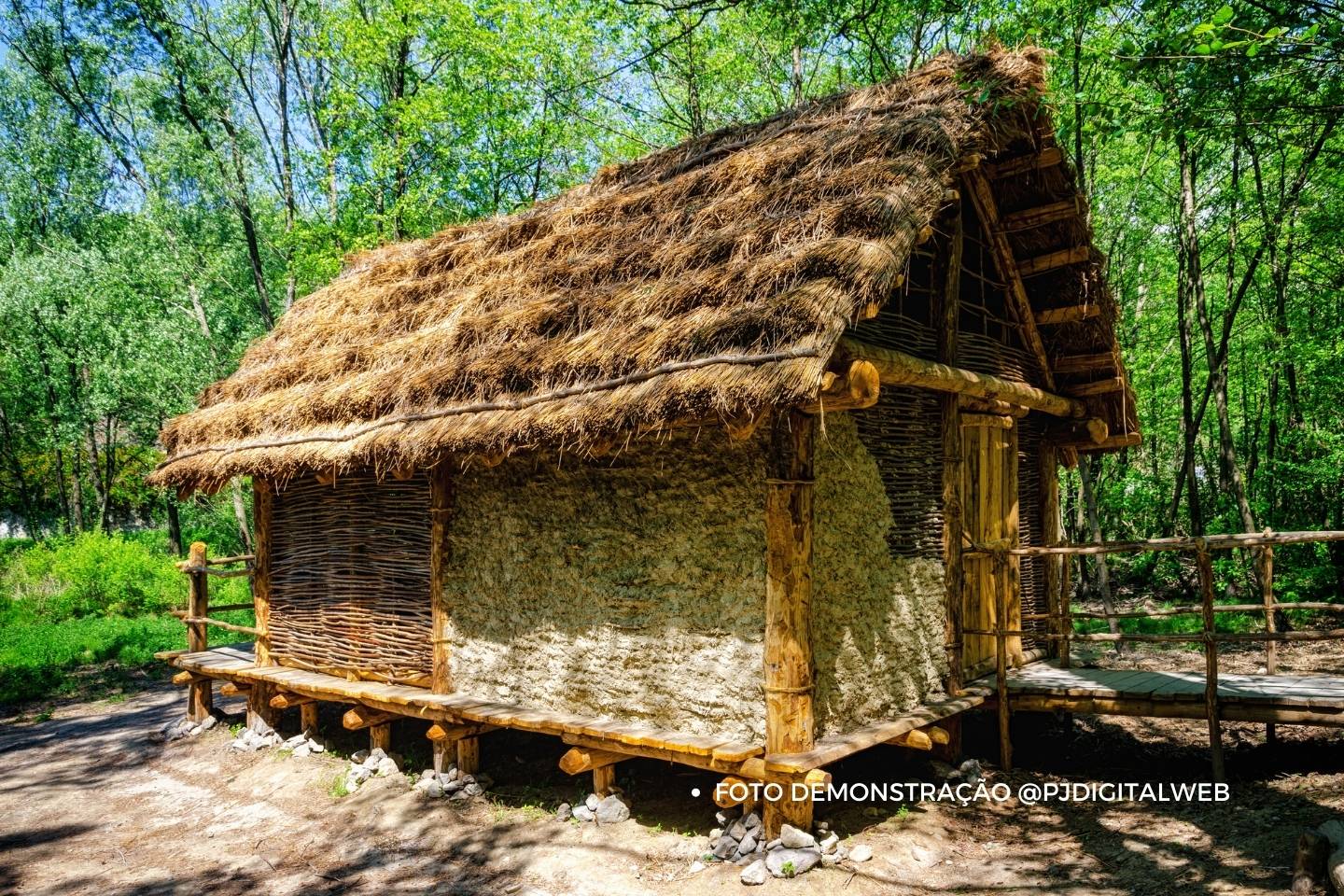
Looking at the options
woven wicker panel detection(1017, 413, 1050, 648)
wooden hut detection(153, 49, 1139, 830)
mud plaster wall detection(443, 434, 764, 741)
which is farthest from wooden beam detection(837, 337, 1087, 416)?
mud plaster wall detection(443, 434, 764, 741)

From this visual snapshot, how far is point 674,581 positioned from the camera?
5285mm

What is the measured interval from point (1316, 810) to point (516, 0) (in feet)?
57.9

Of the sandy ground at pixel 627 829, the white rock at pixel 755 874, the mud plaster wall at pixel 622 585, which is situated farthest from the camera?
the mud plaster wall at pixel 622 585

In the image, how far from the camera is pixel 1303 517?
12.2 meters

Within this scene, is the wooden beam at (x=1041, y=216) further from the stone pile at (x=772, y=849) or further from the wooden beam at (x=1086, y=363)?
the stone pile at (x=772, y=849)

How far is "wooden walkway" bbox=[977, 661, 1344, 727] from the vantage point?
5.34 meters

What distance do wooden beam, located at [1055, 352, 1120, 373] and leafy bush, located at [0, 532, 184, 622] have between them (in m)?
16.0

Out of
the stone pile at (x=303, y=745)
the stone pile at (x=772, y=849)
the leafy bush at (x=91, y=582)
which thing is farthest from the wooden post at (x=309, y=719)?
the leafy bush at (x=91, y=582)

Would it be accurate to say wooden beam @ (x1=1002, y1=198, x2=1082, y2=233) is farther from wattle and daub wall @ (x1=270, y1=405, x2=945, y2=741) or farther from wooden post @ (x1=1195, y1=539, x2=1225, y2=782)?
wooden post @ (x1=1195, y1=539, x2=1225, y2=782)

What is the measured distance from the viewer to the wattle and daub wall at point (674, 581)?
507 centimetres

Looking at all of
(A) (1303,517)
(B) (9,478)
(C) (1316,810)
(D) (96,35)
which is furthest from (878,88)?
(B) (9,478)

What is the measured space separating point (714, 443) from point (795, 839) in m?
2.29

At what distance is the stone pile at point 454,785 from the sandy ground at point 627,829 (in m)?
0.12

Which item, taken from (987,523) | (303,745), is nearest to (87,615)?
(303,745)
